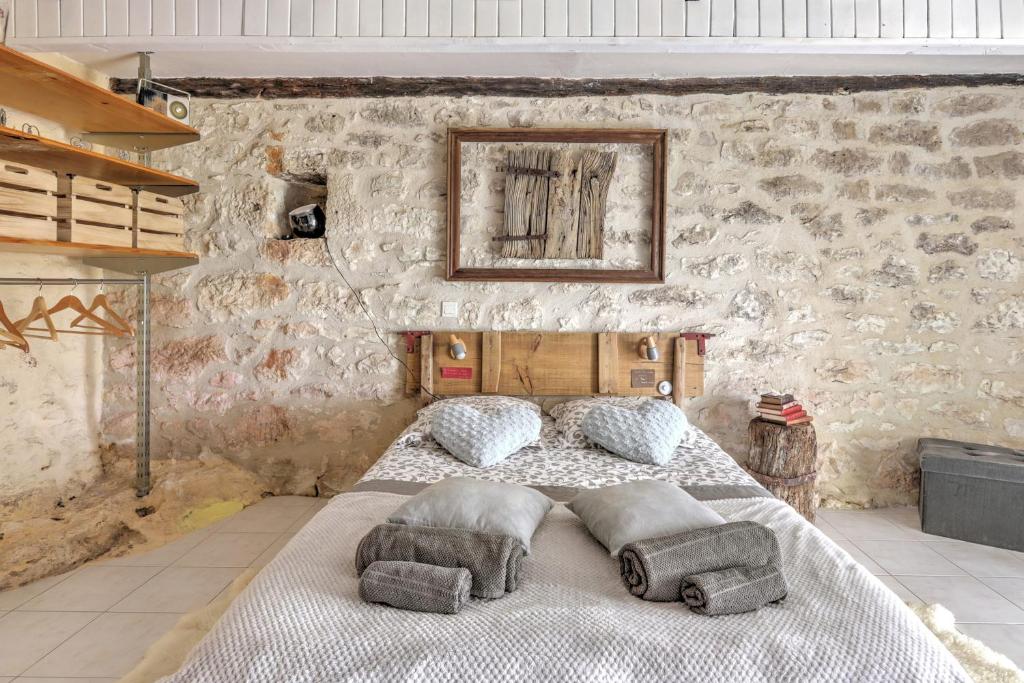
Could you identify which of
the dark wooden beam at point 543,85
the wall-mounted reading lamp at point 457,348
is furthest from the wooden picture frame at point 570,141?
the wall-mounted reading lamp at point 457,348

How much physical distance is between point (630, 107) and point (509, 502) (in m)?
2.43

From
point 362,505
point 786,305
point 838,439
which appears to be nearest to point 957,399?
point 838,439

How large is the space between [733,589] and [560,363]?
6.77 feet

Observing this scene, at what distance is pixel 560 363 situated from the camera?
3361 millimetres

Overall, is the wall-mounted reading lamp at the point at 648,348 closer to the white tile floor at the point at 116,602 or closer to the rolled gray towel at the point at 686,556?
the rolled gray towel at the point at 686,556

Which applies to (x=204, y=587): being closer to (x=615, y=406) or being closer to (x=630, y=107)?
(x=615, y=406)

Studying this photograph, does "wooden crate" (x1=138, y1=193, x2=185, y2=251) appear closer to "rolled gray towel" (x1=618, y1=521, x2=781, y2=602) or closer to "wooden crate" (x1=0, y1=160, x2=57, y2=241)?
"wooden crate" (x1=0, y1=160, x2=57, y2=241)

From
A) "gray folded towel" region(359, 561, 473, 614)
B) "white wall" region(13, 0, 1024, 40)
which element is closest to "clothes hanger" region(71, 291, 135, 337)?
"white wall" region(13, 0, 1024, 40)

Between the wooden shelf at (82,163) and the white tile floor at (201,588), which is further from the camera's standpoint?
the wooden shelf at (82,163)

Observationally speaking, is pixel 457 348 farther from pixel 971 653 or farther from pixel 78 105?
pixel 971 653

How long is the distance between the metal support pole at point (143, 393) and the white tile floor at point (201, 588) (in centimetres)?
50

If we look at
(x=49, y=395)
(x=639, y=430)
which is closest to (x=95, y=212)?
(x=49, y=395)

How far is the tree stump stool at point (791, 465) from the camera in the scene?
296cm

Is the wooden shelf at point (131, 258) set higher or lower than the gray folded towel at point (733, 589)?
higher
